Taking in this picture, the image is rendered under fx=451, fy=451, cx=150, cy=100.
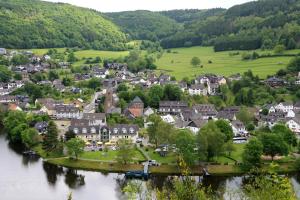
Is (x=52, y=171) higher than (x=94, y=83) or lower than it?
lower

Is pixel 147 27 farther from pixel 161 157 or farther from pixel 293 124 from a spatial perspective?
pixel 161 157

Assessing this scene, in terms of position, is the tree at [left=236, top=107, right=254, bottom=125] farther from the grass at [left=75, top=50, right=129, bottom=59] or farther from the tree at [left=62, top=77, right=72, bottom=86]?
the grass at [left=75, top=50, right=129, bottom=59]

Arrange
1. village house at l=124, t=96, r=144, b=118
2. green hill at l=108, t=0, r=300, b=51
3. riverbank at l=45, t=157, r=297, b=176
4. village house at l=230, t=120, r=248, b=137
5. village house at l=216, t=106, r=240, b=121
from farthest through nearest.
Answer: green hill at l=108, t=0, r=300, b=51 < village house at l=124, t=96, r=144, b=118 < village house at l=216, t=106, r=240, b=121 < village house at l=230, t=120, r=248, b=137 < riverbank at l=45, t=157, r=297, b=176

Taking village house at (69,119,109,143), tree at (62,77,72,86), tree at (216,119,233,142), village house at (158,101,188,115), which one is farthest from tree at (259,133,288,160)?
tree at (62,77,72,86)

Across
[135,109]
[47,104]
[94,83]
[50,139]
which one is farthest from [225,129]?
[94,83]

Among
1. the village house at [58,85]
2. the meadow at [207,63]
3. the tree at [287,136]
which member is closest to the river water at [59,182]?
the tree at [287,136]

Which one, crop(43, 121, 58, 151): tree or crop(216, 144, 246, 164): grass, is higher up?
crop(43, 121, 58, 151): tree

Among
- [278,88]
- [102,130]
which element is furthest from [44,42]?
[102,130]
